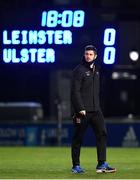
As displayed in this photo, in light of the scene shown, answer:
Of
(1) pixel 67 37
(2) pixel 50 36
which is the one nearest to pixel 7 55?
(2) pixel 50 36

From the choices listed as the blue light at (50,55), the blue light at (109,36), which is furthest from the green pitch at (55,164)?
the blue light at (109,36)

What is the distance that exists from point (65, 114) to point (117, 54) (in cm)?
696

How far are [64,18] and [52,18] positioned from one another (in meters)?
0.31

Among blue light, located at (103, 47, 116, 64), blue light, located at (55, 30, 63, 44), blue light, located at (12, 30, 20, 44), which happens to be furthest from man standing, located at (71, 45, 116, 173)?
blue light, located at (12, 30, 20, 44)

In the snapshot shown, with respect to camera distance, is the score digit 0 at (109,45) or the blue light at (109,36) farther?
the blue light at (109,36)

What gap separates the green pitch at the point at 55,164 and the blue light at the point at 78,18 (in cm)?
323

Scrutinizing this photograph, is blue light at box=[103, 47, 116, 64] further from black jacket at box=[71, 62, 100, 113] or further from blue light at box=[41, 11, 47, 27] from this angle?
Result: black jacket at box=[71, 62, 100, 113]

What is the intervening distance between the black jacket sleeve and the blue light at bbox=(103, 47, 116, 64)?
656 centimetres

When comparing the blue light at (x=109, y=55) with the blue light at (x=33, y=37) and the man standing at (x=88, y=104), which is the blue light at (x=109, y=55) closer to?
the blue light at (x=33, y=37)

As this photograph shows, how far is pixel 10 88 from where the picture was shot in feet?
98.9

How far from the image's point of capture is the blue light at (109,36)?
16.5 metres

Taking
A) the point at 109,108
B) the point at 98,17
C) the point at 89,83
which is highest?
the point at 98,17

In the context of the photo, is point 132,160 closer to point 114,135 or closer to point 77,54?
point 77,54

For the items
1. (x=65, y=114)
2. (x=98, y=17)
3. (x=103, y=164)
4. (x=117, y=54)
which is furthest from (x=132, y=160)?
(x=65, y=114)
